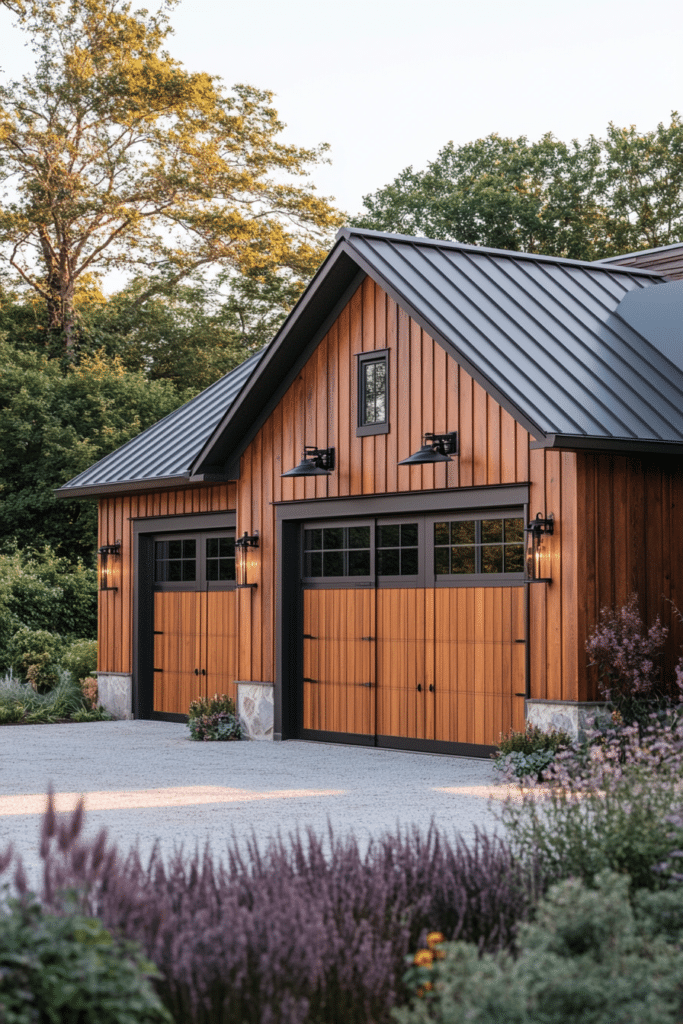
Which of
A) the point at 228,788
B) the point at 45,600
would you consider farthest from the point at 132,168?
the point at 228,788

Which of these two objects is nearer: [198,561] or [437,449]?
[437,449]

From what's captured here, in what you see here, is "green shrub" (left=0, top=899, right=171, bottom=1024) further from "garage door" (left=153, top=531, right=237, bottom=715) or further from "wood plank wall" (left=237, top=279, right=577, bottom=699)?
"garage door" (left=153, top=531, right=237, bottom=715)

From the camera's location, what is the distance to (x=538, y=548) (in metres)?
12.3

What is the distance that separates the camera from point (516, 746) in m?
11.8

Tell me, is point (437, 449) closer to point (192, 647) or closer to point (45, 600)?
point (192, 647)

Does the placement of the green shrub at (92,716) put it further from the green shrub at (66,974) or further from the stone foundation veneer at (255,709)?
the green shrub at (66,974)

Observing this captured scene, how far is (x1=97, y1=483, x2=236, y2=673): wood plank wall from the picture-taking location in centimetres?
Result: 1845

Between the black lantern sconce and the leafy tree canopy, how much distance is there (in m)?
24.6

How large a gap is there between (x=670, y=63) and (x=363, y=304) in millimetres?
21453

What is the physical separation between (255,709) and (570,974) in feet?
39.0

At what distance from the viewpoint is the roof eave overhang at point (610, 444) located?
1140cm

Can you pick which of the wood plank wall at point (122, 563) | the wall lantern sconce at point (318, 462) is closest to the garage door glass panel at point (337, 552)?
the wall lantern sconce at point (318, 462)

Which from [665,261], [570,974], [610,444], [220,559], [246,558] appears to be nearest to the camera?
[570,974]

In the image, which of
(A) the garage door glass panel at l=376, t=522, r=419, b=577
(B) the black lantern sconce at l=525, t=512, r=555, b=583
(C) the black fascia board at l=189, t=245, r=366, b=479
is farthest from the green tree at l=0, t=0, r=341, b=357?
(B) the black lantern sconce at l=525, t=512, r=555, b=583
